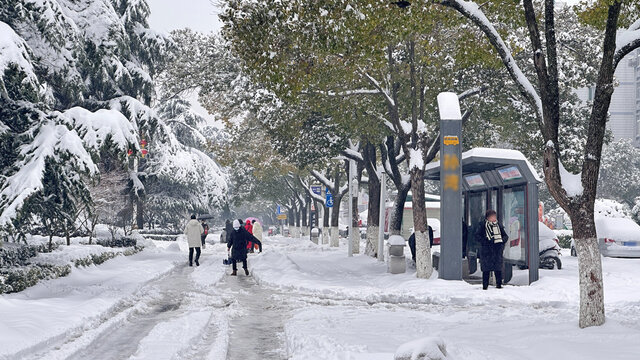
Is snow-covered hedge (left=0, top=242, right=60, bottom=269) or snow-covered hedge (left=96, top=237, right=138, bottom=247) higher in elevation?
snow-covered hedge (left=96, top=237, right=138, bottom=247)

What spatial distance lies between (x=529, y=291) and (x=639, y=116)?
126 metres

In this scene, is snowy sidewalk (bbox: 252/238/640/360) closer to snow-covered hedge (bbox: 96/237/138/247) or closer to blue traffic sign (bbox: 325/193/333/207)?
snow-covered hedge (bbox: 96/237/138/247)

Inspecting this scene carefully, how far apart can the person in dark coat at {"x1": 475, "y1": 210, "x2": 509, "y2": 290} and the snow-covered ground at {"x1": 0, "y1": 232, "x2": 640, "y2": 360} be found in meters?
0.52

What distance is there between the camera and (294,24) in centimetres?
1342

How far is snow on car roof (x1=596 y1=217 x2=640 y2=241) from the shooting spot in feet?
85.0

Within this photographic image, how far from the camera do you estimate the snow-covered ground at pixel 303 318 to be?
8.40 m

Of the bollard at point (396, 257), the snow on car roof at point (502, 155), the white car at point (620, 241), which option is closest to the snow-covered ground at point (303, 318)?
the bollard at point (396, 257)

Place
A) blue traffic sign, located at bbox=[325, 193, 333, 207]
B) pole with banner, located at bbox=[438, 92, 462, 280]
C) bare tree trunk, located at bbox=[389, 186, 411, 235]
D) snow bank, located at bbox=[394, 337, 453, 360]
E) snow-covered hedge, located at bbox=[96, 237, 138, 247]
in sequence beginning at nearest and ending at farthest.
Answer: snow bank, located at bbox=[394, 337, 453, 360] → pole with banner, located at bbox=[438, 92, 462, 280] → bare tree trunk, located at bbox=[389, 186, 411, 235] → snow-covered hedge, located at bbox=[96, 237, 138, 247] → blue traffic sign, located at bbox=[325, 193, 333, 207]

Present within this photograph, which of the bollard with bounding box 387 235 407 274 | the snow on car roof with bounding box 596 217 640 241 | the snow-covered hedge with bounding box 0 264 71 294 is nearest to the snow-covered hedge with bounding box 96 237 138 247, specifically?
the snow-covered hedge with bounding box 0 264 71 294

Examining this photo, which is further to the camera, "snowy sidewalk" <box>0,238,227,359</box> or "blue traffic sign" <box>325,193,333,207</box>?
"blue traffic sign" <box>325,193,333,207</box>

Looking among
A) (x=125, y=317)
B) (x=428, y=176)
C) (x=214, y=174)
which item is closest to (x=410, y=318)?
(x=125, y=317)

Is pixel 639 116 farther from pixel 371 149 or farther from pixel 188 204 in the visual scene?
pixel 371 149

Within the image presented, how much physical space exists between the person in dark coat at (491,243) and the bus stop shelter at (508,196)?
3.54ft

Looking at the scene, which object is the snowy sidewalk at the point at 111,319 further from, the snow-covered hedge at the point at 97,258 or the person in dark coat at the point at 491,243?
the person in dark coat at the point at 491,243
